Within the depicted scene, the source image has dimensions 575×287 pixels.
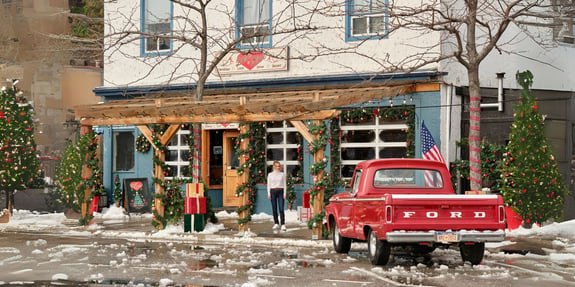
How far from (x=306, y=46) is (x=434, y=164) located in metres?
10.5

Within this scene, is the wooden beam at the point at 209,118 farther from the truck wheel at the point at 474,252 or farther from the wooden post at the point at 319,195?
the truck wheel at the point at 474,252

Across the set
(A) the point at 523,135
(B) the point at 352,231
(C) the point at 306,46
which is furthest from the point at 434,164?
(C) the point at 306,46

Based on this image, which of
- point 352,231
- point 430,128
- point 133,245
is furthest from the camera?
point 430,128

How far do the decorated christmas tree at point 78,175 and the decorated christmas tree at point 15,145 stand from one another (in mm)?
1382

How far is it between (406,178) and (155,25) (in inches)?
614

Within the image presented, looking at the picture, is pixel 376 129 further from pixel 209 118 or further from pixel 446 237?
pixel 446 237

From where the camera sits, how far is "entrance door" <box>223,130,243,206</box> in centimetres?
2800

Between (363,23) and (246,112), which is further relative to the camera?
(363,23)

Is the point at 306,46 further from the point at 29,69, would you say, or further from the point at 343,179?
the point at 29,69

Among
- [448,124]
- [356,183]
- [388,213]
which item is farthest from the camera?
[448,124]

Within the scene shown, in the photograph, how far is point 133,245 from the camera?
18.2m

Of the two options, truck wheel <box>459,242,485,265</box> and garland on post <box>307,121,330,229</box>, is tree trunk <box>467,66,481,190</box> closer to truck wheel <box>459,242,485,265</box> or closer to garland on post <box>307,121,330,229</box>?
garland on post <box>307,121,330,229</box>

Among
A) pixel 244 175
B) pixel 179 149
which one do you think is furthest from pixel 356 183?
pixel 179 149

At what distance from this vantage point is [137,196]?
28.3 m
